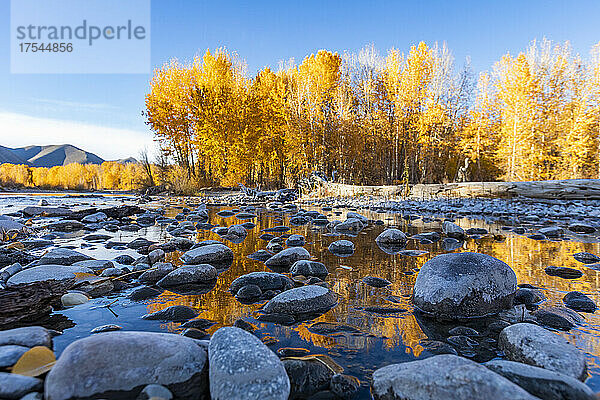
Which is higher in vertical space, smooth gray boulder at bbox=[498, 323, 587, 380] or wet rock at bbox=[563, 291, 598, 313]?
smooth gray boulder at bbox=[498, 323, 587, 380]

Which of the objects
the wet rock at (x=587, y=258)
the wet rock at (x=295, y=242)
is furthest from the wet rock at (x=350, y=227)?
the wet rock at (x=587, y=258)

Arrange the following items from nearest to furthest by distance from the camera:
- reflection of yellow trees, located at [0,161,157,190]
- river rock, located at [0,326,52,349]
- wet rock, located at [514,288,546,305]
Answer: river rock, located at [0,326,52,349] → wet rock, located at [514,288,546,305] → reflection of yellow trees, located at [0,161,157,190]

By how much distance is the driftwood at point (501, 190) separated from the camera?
8.59 m

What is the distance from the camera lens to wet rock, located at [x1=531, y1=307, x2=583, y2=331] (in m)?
1.87

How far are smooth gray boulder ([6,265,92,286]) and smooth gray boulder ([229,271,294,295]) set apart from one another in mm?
1330

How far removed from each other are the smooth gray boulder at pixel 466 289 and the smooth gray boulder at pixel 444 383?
0.94 meters

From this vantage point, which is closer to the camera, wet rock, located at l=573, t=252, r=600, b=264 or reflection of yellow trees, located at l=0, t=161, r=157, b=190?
wet rock, located at l=573, t=252, r=600, b=264

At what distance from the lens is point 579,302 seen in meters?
2.17

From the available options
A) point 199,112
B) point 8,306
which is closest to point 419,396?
A: point 8,306

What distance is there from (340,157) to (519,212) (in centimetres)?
1010

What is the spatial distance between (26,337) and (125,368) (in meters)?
0.67

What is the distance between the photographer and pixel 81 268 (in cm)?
282

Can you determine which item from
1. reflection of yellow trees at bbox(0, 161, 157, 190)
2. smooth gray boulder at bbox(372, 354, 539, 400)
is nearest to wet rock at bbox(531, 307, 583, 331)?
smooth gray boulder at bbox(372, 354, 539, 400)

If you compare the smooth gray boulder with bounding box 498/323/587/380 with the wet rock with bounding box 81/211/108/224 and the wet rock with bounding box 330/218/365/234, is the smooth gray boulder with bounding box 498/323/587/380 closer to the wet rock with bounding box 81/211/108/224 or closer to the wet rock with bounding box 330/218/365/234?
the wet rock with bounding box 330/218/365/234
